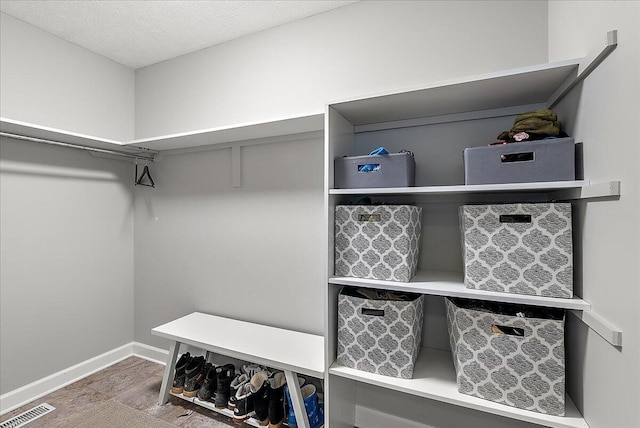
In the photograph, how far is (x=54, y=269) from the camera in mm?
2232

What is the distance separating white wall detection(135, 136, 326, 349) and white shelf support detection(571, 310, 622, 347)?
1.23m

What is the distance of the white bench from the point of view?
1.64m

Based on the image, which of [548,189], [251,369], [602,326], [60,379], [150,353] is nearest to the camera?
[602,326]

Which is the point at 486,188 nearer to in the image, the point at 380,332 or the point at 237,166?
the point at 380,332

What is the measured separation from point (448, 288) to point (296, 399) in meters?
0.97

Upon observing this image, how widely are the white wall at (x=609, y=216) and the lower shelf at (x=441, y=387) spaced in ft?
0.26

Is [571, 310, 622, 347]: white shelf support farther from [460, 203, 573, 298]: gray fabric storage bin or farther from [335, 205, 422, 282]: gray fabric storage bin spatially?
[335, 205, 422, 282]: gray fabric storage bin

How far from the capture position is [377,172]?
1437 millimetres

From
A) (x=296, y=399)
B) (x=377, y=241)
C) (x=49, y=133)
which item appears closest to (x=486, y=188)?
(x=377, y=241)

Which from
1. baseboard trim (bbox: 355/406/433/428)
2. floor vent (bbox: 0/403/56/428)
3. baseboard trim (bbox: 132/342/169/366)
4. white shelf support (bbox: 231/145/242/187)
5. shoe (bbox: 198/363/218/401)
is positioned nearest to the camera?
baseboard trim (bbox: 355/406/433/428)

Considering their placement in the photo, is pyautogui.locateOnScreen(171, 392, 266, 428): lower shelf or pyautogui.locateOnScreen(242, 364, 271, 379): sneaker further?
pyautogui.locateOnScreen(242, 364, 271, 379): sneaker

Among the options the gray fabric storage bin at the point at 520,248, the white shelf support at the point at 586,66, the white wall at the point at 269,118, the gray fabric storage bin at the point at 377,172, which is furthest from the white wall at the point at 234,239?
the white shelf support at the point at 586,66

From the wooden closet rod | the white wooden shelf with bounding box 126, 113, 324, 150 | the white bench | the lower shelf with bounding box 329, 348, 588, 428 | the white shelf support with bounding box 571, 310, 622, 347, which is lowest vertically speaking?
the white bench

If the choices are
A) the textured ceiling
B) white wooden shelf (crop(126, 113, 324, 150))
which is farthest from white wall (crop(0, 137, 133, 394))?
the textured ceiling
